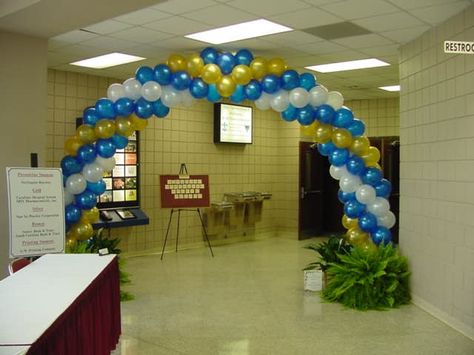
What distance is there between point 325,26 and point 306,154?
537 cm

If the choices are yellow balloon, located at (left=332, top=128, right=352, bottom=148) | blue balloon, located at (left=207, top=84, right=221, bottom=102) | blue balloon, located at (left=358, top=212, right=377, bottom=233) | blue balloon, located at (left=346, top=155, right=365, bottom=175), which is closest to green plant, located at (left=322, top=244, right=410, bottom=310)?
blue balloon, located at (left=358, top=212, right=377, bottom=233)

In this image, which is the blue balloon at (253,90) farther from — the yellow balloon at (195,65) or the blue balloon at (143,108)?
the blue balloon at (143,108)

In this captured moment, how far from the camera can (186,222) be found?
30.3 feet

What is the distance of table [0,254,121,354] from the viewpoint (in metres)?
2.15

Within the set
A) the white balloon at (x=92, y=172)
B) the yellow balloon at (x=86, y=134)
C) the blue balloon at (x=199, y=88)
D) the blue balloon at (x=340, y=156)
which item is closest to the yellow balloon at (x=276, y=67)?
the blue balloon at (x=199, y=88)

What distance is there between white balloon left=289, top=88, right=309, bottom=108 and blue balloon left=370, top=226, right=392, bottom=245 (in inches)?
70.0

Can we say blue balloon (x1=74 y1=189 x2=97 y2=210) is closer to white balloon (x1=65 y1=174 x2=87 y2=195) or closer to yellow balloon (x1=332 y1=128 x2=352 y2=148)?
Result: white balloon (x1=65 y1=174 x2=87 y2=195)

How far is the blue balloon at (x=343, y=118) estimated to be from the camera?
227 inches

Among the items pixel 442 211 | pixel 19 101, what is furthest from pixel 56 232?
pixel 442 211

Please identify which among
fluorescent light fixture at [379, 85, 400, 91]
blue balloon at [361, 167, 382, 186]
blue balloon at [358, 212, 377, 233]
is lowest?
blue balloon at [358, 212, 377, 233]

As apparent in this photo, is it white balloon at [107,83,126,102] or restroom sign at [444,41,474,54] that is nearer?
restroom sign at [444,41,474,54]

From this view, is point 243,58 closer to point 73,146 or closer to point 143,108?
point 143,108

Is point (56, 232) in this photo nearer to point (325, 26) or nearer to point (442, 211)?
point (325, 26)

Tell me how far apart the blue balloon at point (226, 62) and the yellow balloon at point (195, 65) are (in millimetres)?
216
